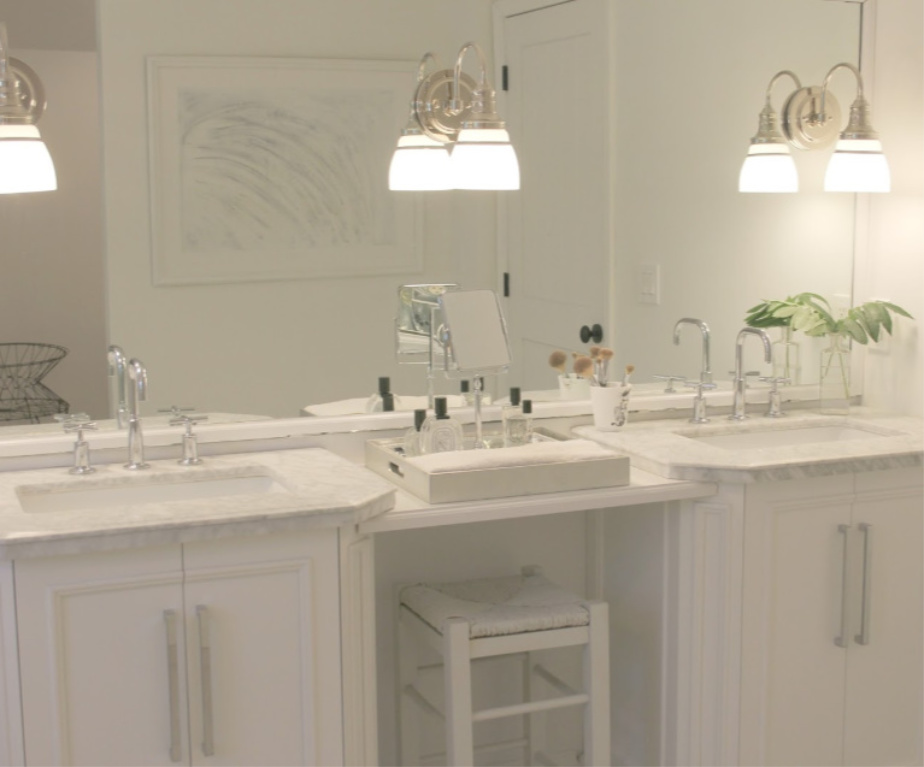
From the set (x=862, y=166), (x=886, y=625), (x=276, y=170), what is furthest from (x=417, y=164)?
(x=886, y=625)

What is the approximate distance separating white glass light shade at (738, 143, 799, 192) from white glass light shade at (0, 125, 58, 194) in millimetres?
1658

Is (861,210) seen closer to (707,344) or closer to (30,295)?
(707,344)

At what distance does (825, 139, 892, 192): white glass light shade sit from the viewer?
303cm

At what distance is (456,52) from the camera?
2812mm

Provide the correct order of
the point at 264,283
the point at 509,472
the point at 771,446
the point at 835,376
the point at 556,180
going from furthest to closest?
1. the point at 835,376
2. the point at 771,446
3. the point at 556,180
4. the point at 264,283
5. the point at 509,472

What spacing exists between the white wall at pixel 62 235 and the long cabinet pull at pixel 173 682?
25.6 inches

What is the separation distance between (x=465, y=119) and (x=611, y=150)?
42cm

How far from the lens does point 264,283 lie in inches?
108

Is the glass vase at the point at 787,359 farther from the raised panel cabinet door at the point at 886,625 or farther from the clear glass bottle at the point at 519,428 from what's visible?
the clear glass bottle at the point at 519,428

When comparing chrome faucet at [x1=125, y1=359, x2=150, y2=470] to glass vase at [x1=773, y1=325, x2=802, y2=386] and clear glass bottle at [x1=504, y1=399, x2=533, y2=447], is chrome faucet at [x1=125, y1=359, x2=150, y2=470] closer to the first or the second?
clear glass bottle at [x1=504, y1=399, x2=533, y2=447]

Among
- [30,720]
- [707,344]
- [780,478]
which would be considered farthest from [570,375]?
[30,720]

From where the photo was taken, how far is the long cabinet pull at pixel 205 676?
2.28 metres

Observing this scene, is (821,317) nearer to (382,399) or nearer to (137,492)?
(382,399)

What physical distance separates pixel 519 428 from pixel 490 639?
0.51 metres
